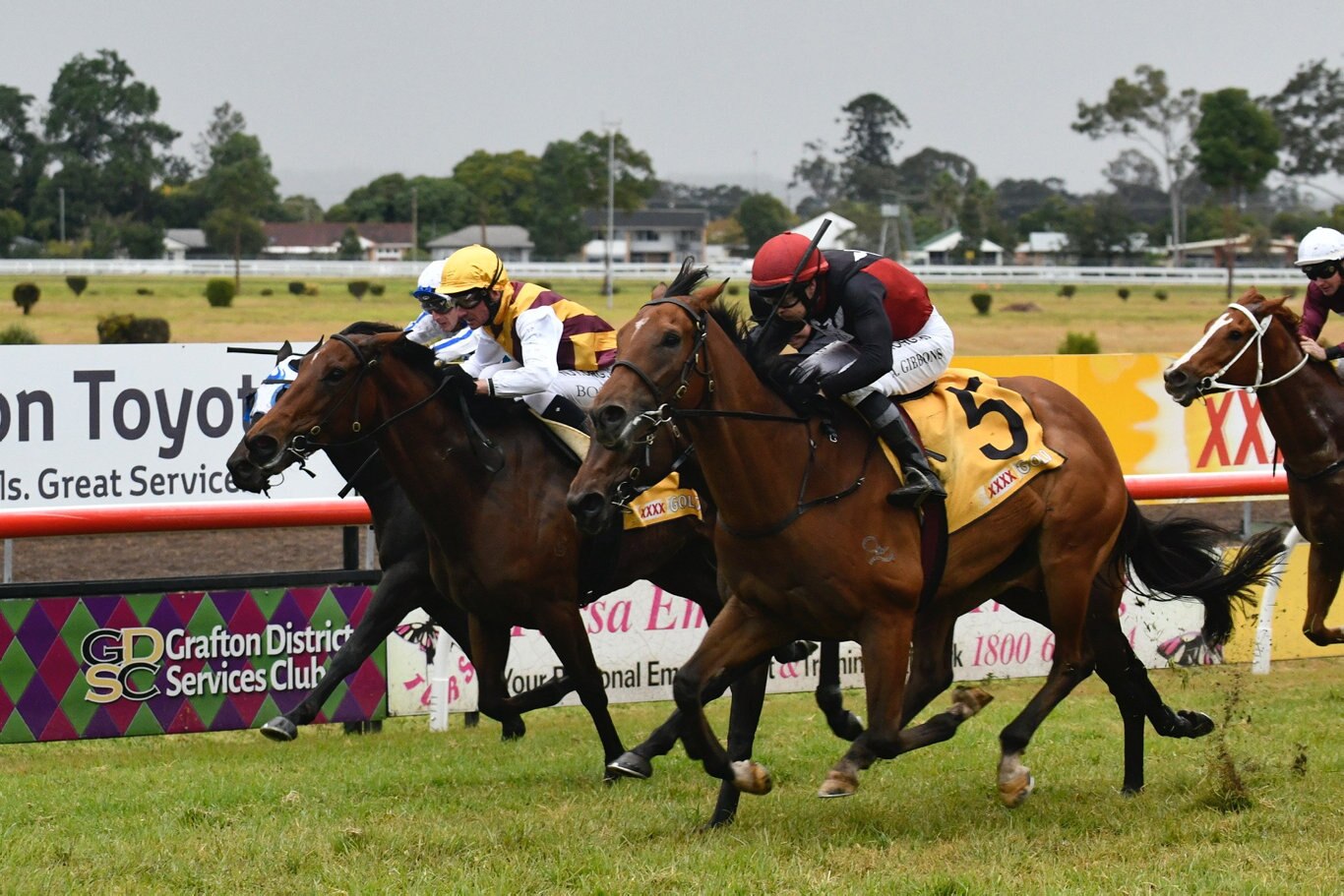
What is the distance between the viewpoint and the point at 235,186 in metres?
75.5

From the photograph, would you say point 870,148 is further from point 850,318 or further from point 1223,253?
point 850,318

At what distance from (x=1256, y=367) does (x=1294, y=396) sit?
31 centimetres

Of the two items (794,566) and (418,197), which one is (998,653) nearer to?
(794,566)

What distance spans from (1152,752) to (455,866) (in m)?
3.37

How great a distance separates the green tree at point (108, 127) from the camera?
9438 centimetres

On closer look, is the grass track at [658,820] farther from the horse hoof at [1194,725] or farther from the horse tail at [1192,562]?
the horse tail at [1192,562]

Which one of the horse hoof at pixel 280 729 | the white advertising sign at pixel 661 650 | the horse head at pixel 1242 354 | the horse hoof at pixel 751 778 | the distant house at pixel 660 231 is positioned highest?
the distant house at pixel 660 231

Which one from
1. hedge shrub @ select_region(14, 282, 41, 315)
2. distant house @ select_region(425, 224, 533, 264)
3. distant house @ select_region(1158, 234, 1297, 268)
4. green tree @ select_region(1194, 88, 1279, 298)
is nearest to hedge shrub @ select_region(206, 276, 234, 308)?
hedge shrub @ select_region(14, 282, 41, 315)

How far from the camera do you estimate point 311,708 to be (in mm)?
6449

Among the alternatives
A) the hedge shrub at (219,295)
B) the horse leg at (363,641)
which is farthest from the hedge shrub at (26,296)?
the horse leg at (363,641)

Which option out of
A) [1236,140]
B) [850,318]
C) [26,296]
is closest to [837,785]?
[850,318]

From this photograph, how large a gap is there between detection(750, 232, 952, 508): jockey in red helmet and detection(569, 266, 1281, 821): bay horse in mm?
86

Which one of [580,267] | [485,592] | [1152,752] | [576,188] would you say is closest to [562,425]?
[485,592]

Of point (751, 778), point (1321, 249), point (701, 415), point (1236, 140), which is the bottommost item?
point (751, 778)
